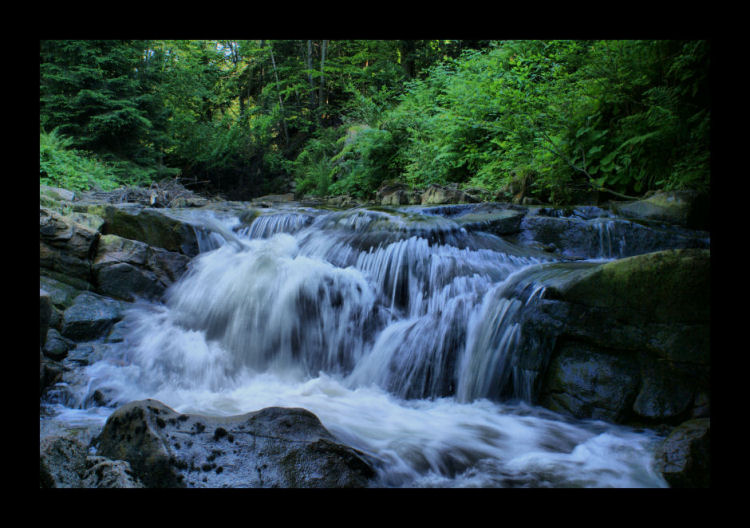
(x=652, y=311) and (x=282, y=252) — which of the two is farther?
(x=282, y=252)

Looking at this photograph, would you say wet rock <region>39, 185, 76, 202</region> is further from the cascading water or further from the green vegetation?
the cascading water

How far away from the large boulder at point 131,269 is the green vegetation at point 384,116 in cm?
610

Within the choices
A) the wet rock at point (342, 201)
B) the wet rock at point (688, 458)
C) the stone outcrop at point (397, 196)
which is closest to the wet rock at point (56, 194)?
the wet rock at point (342, 201)

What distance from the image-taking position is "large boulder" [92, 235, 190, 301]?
6117 mm

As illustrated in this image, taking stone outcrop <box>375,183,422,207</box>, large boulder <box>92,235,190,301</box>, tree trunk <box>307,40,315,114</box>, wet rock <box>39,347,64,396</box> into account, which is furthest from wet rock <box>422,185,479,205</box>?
tree trunk <box>307,40,315,114</box>

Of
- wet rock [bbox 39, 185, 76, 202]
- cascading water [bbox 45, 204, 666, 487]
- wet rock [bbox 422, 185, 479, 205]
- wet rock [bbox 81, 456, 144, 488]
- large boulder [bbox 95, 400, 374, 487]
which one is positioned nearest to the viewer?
wet rock [bbox 81, 456, 144, 488]

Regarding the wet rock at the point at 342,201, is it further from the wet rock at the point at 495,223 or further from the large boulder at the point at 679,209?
the large boulder at the point at 679,209

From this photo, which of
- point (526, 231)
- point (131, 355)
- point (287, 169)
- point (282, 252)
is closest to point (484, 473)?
point (131, 355)

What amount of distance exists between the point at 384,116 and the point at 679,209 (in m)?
11.5

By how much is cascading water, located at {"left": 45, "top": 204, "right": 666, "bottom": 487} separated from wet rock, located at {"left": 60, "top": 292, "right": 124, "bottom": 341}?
22 centimetres
